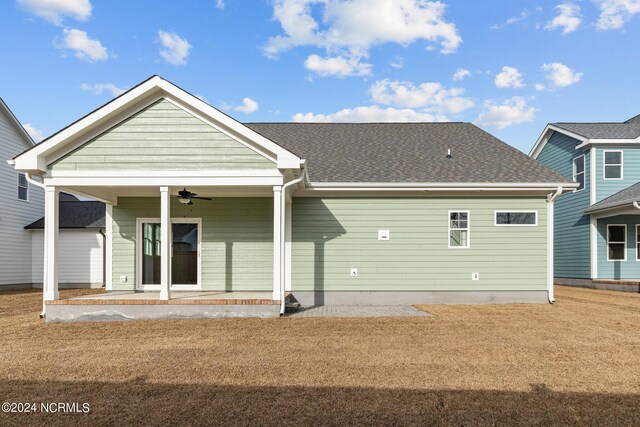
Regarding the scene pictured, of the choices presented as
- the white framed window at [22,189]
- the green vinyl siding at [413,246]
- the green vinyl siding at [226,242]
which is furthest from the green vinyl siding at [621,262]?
the white framed window at [22,189]

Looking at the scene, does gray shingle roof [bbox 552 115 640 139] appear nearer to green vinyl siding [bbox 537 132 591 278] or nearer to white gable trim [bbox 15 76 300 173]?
green vinyl siding [bbox 537 132 591 278]

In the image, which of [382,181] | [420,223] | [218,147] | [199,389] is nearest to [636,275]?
[420,223]

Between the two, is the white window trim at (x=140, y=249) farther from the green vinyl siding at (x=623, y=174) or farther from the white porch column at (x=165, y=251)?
the green vinyl siding at (x=623, y=174)

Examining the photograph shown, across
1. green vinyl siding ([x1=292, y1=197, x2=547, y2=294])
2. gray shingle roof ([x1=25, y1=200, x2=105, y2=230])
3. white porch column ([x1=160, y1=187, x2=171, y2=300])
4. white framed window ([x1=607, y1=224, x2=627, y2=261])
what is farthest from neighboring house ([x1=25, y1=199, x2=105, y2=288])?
white framed window ([x1=607, y1=224, x2=627, y2=261])

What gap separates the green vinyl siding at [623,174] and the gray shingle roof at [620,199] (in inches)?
7.9

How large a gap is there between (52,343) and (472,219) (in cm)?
977

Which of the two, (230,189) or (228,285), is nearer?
(230,189)

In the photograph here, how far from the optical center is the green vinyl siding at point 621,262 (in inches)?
620

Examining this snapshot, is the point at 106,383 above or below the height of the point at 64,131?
below

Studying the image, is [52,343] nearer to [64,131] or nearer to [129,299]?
[129,299]

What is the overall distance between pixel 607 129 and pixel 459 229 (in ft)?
35.9

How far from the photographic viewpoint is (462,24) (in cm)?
1509

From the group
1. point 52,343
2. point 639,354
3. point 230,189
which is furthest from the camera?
point 230,189

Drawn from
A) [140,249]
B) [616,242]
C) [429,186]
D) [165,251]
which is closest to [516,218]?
[429,186]
